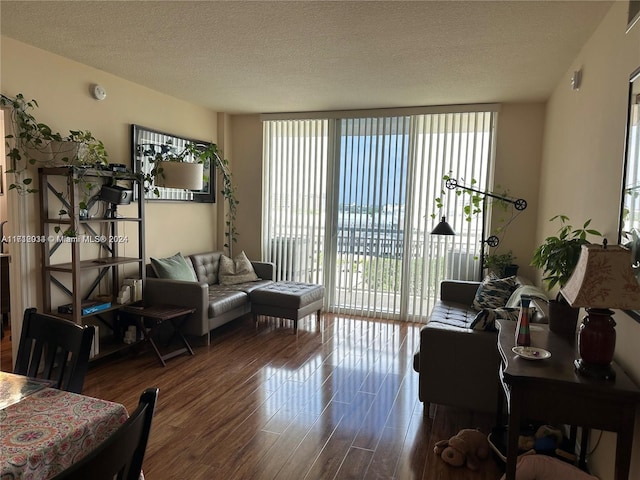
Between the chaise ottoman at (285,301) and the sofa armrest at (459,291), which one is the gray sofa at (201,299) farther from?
the sofa armrest at (459,291)

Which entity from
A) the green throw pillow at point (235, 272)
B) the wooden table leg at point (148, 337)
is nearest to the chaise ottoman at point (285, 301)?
the green throw pillow at point (235, 272)

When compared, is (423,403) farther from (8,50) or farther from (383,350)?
(8,50)

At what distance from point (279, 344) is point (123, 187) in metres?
2.16

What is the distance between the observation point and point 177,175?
435 centimetres

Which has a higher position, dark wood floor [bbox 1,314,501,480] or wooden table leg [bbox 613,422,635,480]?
wooden table leg [bbox 613,422,635,480]

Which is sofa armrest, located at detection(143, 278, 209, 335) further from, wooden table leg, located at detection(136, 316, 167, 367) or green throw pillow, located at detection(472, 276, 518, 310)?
green throw pillow, located at detection(472, 276, 518, 310)

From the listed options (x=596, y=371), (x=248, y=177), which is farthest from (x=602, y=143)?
(x=248, y=177)

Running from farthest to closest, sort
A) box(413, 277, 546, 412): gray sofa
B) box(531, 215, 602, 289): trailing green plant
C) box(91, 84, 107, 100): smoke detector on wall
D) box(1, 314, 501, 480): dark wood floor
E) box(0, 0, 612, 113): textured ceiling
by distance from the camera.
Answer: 1. box(91, 84, 107, 100): smoke detector on wall
2. box(413, 277, 546, 412): gray sofa
3. box(0, 0, 612, 113): textured ceiling
4. box(1, 314, 501, 480): dark wood floor
5. box(531, 215, 602, 289): trailing green plant

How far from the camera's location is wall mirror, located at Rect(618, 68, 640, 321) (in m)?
1.78

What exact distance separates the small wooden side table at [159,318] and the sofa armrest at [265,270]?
57.3 inches

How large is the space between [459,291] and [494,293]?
1.73ft

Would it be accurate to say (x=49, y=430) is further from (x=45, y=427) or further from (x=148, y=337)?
(x=148, y=337)

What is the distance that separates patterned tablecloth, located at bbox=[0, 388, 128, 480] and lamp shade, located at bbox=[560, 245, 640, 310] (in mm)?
1699

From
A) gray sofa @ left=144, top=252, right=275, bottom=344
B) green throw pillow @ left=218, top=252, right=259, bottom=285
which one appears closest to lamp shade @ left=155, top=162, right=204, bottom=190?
gray sofa @ left=144, top=252, right=275, bottom=344
